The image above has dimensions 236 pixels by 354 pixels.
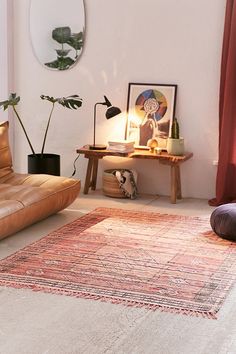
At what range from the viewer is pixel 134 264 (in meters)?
3.97

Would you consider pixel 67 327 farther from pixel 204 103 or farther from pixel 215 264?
pixel 204 103

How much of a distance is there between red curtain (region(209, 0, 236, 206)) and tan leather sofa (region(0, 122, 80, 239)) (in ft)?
4.51

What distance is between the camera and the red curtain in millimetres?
5547

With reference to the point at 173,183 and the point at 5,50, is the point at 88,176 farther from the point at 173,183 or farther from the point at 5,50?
the point at 5,50

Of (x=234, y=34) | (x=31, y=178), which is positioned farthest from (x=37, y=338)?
(x=234, y=34)

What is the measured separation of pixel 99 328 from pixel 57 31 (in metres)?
3.90

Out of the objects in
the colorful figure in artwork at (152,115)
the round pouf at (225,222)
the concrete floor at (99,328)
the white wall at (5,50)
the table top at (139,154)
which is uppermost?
the white wall at (5,50)

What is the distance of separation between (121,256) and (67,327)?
1149 millimetres

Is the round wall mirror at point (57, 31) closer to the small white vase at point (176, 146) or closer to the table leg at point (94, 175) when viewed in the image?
the table leg at point (94, 175)

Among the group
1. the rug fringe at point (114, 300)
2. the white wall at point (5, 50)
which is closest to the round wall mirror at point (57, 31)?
the white wall at point (5, 50)

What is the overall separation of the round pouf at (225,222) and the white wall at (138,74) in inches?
54.8

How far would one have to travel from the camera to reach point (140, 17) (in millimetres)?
5941

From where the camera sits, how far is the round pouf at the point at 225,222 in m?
4.49

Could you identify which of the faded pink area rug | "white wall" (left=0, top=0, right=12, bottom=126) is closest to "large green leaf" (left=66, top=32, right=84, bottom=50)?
"white wall" (left=0, top=0, right=12, bottom=126)
